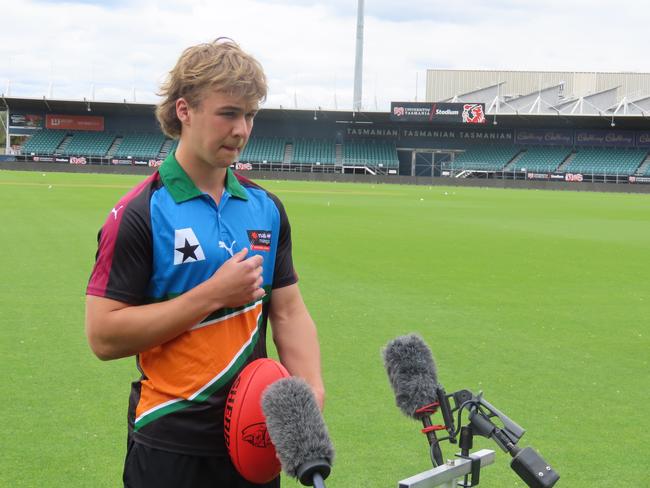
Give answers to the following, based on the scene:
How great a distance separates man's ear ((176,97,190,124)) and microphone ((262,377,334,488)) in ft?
2.89

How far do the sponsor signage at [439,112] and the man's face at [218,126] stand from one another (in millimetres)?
66988

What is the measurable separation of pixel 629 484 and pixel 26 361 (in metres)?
4.69

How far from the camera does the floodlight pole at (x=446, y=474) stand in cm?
171

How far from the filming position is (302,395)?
6.04 ft

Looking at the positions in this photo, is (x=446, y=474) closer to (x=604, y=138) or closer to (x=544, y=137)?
(x=544, y=137)

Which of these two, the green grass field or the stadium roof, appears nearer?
the green grass field

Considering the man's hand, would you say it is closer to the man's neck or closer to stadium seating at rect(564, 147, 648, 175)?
the man's neck

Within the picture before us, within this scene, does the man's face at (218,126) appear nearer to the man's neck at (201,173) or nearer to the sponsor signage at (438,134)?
the man's neck at (201,173)

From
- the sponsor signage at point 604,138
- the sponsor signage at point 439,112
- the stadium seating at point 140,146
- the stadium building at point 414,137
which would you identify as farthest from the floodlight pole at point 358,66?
the sponsor signage at point 604,138

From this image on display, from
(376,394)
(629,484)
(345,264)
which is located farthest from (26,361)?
(345,264)

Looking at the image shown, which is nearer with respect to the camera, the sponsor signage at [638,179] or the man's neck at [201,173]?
the man's neck at [201,173]

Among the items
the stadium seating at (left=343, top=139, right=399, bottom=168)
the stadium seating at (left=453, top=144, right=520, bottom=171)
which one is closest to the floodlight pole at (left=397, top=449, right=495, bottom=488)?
the stadium seating at (left=453, top=144, right=520, bottom=171)

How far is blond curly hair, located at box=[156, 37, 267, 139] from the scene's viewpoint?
2268 mm

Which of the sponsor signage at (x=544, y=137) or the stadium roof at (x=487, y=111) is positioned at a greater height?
the stadium roof at (x=487, y=111)
